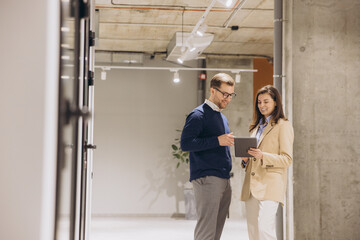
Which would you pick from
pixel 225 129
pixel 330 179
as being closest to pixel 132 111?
pixel 330 179

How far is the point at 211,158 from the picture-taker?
105 inches

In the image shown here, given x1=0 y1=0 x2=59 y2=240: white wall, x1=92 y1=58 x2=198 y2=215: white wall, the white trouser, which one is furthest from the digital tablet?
x1=92 y1=58 x2=198 y2=215: white wall

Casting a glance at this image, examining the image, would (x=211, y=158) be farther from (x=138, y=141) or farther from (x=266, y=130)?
(x=138, y=141)

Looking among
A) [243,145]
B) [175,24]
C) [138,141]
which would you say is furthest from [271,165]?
[138,141]

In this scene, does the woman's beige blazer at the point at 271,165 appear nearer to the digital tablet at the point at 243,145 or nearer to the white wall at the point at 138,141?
the digital tablet at the point at 243,145

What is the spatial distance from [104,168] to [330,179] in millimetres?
4996

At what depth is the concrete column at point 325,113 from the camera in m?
4.03

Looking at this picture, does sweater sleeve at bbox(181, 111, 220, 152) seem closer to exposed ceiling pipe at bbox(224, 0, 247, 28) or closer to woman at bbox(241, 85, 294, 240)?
woman at bbox(241, 85, 294, 240)

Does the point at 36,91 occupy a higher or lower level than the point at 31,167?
higher

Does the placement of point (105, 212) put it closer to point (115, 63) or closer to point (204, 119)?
point (115, 63)

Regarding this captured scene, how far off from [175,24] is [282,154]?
402 cm

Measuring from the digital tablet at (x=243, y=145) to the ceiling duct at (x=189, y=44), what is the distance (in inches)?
132

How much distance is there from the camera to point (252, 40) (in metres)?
7.30

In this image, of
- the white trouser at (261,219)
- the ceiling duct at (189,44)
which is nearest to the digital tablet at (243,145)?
the white trouser at (261,219)
